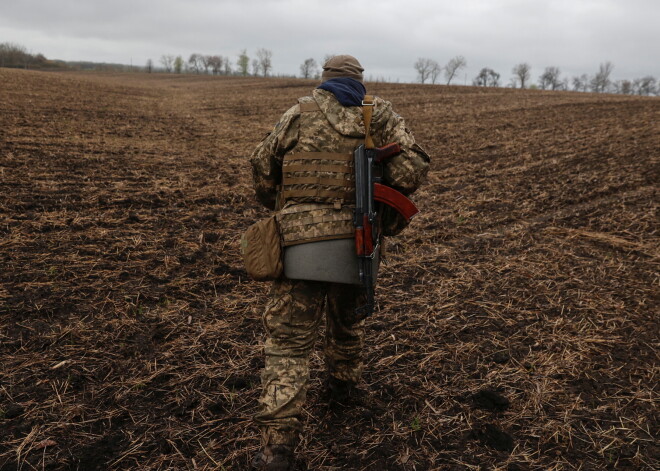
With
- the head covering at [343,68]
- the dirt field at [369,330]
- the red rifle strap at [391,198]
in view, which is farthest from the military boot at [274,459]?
the head covering at [343,68]

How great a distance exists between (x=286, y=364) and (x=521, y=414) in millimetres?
1728

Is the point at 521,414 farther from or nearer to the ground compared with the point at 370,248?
nearer to the ground

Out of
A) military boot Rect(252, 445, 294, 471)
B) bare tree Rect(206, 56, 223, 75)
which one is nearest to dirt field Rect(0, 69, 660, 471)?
military boot Rect(252, 445, 294, 471)

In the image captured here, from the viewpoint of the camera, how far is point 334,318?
2959 millimetres

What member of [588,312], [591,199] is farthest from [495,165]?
[588,312]

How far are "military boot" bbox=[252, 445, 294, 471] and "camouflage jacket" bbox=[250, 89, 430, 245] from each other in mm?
1129

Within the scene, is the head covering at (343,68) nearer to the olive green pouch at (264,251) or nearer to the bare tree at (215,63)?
the olive green pouch at (264,251)

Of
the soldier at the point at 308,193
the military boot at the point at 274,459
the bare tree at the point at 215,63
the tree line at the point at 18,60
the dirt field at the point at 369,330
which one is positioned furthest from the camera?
the bare tree at the point at 215,63

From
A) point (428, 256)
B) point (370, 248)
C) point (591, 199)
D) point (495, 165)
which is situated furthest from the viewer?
point (495, 165)

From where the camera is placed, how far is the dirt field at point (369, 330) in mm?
2828

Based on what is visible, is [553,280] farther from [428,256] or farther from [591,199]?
[591,199]

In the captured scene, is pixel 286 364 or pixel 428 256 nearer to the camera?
pixel 286 364

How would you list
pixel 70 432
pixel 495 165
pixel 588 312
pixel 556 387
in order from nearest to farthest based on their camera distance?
pixel 70 432
pixel 556 387
pixel 588 312
pixel 495 165

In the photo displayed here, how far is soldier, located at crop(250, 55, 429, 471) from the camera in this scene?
98.9 inches
